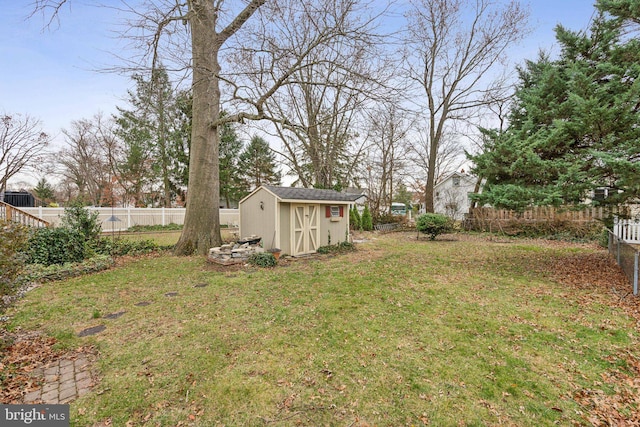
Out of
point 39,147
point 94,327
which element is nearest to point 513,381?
point 94,327

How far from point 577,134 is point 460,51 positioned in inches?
493

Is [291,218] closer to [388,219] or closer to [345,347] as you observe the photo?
[345,347]

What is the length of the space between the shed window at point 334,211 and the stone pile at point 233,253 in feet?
10.4

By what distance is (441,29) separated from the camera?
45.9ft

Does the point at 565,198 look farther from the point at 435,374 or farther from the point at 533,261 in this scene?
the point at 435,374

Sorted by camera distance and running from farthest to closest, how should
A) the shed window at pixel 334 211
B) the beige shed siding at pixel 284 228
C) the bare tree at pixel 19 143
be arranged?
the bare tree at pixel 19 143 → the shed window at pixel 334 211 → the beige shed siding at pixel 284 228

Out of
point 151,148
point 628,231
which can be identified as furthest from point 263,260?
point 151,148

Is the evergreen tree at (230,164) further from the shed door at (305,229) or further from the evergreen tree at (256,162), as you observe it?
the shed door at (305,229)

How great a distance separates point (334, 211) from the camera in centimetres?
1034

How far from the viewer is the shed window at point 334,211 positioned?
10.1 metres

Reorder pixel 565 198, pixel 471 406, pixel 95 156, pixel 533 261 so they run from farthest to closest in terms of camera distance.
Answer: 1. pixel 95 156
2. pixel 533 261
3. pixel 565 198
4. pixel 471 406

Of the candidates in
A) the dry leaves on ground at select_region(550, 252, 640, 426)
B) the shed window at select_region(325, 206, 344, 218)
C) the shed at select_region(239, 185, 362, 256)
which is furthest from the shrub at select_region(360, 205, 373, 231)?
the dry leaves on ground at select_region(550, 252, 640, 426)

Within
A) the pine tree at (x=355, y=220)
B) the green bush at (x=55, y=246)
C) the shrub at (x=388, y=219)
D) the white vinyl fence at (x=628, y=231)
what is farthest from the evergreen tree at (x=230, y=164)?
the white vinyl fence at (x=628, y=231)

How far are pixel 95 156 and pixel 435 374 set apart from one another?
2841 cm
